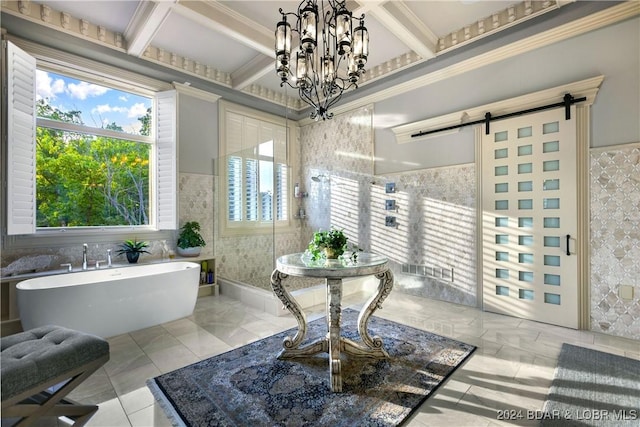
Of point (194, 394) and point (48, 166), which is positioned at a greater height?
point (48, 166)

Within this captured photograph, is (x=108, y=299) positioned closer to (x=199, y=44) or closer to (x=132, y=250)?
(x=132, y=250)

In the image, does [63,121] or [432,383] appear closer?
[432,383]

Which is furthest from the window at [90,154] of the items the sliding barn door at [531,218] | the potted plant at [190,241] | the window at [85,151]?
the sliding barn door at [531,218]

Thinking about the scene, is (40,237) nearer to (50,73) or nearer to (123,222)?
(123,222)

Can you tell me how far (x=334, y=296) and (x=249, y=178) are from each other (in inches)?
107

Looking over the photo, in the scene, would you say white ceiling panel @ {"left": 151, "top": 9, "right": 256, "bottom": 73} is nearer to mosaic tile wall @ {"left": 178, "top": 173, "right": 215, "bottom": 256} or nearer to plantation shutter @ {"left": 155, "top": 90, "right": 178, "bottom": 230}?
plantation shutter @ {"left": 155, "top": 90, "right": 178, "bottom": 230}

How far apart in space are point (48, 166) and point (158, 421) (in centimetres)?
339

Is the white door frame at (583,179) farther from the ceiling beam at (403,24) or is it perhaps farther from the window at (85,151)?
the window at (85,151)

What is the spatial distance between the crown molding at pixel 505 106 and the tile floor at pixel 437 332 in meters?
2.33

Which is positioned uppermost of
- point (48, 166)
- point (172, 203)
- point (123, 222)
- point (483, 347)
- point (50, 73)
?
point (50, 73)

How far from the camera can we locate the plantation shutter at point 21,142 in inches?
113

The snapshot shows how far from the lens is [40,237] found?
327cm

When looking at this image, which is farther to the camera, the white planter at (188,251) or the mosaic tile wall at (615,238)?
the white planter at (188,251)

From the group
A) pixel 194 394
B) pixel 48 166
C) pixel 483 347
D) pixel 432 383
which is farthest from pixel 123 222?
pixel 483 347
